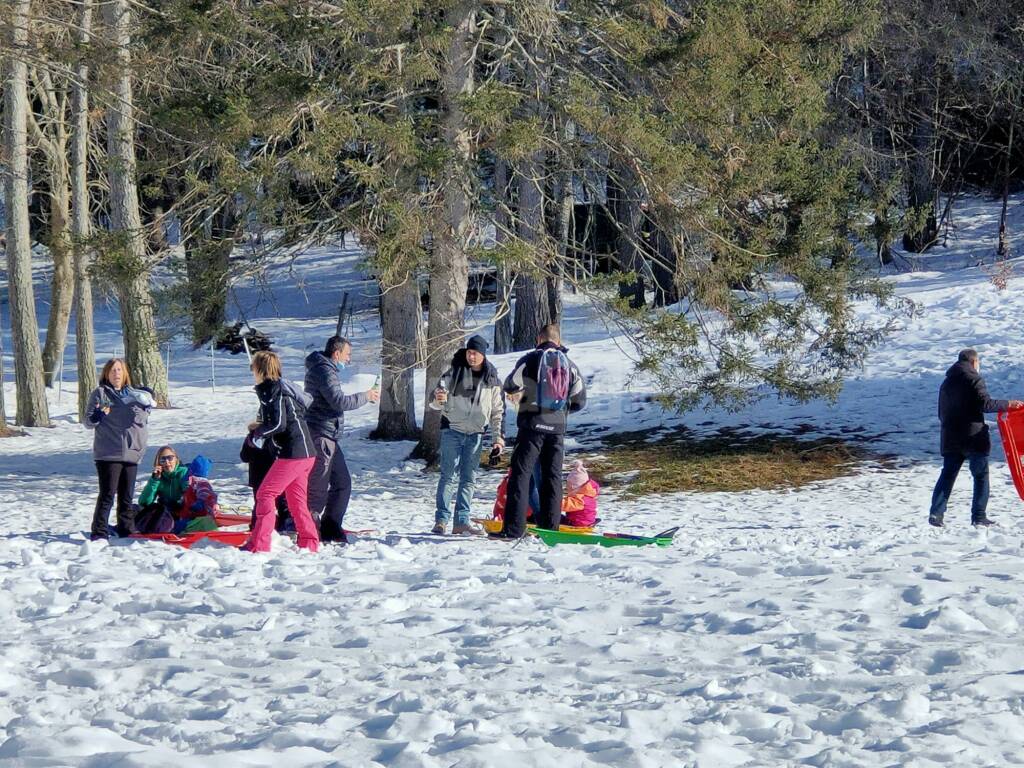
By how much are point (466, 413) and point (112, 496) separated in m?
2.92

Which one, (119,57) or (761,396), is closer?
(119,57)

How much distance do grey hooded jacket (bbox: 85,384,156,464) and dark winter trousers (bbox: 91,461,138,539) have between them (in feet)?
0.26

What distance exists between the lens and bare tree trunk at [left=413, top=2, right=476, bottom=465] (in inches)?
527

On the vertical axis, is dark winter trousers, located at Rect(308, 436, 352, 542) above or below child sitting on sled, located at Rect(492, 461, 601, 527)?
above

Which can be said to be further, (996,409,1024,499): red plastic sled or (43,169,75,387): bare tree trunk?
(43,169,75,387): bare tree trunk

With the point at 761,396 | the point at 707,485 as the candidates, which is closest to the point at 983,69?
the point at 761,396

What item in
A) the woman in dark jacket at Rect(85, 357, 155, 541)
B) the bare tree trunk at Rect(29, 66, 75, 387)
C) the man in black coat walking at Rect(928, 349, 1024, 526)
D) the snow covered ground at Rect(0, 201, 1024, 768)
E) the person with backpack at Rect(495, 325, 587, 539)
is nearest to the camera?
the snow covered ground at Rect(0, 201, 1024, 768)

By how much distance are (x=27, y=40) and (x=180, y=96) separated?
10.4 feet

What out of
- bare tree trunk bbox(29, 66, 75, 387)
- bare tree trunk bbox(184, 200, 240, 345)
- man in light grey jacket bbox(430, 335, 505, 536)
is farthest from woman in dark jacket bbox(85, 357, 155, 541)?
bare tree trunk bbox(29, 66, 75, 387)

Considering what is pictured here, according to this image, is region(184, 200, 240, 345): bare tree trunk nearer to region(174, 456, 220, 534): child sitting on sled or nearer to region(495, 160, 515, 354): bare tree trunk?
region(495, 160, 515, 354): bare tree trunk

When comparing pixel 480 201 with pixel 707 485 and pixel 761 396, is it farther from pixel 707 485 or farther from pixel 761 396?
pixel 761 396

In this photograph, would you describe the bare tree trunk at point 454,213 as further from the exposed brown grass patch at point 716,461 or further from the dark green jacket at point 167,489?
the dark green jacket at point 167,489

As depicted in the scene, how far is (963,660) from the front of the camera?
202 inches

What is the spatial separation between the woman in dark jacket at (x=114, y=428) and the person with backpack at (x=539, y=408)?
2.91 metres
